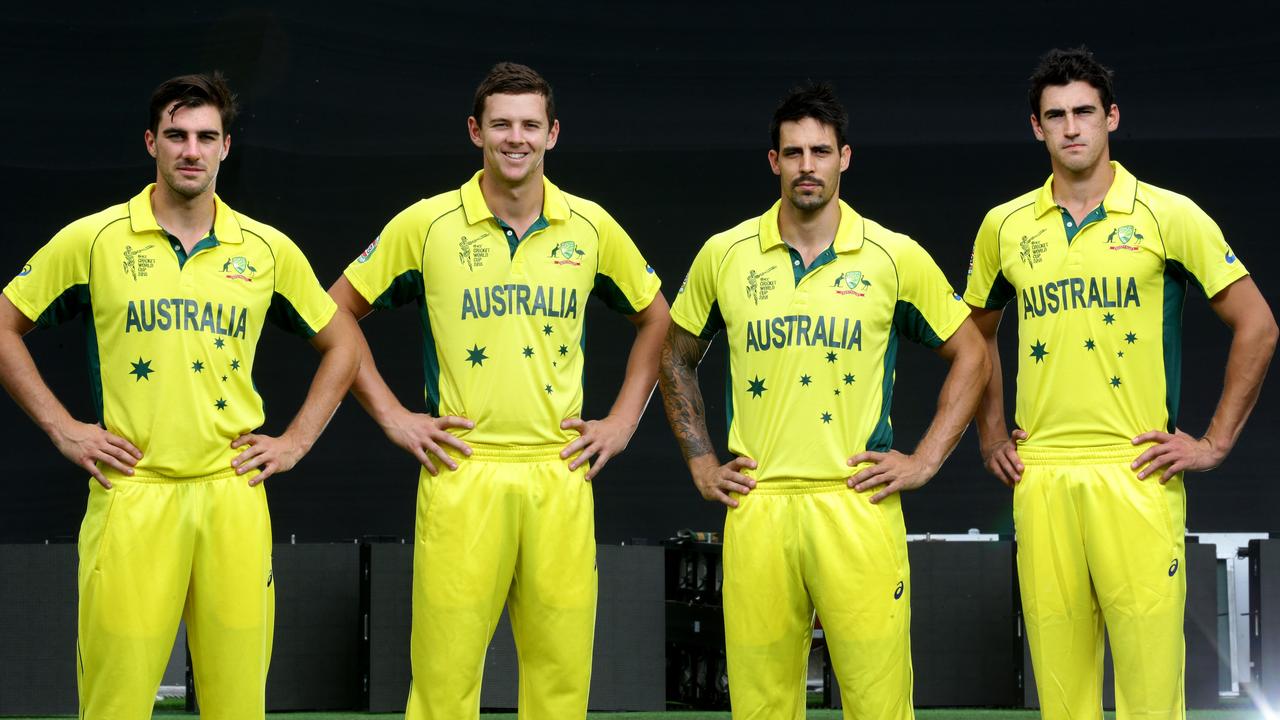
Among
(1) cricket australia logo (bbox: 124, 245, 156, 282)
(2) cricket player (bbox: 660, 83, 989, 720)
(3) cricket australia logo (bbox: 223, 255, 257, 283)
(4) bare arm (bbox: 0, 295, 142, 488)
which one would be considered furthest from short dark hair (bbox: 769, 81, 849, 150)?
(4) bare arm (bbox: 0, 295, 142, 488)

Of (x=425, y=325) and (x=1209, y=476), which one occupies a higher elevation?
(x=425, y=325)

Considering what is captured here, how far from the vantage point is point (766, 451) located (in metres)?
3.90

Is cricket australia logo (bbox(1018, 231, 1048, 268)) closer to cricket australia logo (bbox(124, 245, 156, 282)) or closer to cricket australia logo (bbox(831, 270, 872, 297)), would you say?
cricket australia logo (bbox(831, 270, 872, 297))

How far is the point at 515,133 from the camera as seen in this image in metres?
3.97

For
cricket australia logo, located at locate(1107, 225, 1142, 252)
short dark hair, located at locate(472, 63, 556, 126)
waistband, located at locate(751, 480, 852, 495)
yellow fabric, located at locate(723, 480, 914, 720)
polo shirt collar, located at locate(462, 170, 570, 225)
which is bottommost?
yellow fabric, located at locate(723, 480, 914, 720)

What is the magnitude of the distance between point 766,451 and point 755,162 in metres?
3.08

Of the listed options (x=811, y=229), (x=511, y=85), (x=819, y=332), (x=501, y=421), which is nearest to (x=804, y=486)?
(x=819, y=332)

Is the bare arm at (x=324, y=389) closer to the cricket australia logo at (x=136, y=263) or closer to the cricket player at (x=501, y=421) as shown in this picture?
the cricket player at (x=501, y=421)

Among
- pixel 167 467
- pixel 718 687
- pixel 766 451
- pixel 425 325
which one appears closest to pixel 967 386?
pixel 766 451

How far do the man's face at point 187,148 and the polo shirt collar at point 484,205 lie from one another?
64 centimetres

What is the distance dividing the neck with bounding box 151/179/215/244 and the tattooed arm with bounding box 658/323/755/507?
122 centimetres

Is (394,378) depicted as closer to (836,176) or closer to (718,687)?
(718,687)

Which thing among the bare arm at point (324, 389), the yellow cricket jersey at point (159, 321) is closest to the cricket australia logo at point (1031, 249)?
the bare arm at point (324, 389)

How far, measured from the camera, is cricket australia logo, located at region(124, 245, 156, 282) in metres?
3.74
